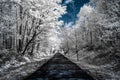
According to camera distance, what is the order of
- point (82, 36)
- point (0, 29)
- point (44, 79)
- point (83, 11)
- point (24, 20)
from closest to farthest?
point (44, 79) → point (0, 29) → point (24, 20) → point (83, 11) → point (82, 36)

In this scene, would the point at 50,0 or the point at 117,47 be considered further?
the point at 50,0

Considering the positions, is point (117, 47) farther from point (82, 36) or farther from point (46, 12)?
point (82, 36)

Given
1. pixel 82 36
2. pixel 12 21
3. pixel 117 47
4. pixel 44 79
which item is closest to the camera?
pixel 44 79

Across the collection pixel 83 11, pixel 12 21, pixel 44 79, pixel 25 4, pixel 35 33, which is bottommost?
pixel 44 79

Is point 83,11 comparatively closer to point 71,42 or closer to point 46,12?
point 71,42

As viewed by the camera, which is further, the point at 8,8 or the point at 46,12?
the point at 8,8

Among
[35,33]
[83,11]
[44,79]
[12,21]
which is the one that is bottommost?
[44,79]

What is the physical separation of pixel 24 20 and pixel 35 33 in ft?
10.5

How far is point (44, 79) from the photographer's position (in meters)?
6.73

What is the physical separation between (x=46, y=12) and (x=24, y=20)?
13.2 feet

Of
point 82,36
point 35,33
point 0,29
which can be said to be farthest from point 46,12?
point 82,36

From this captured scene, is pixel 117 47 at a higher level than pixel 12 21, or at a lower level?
lower

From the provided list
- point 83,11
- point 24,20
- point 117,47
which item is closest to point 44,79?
point 117,47

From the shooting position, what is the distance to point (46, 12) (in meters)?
21.2
